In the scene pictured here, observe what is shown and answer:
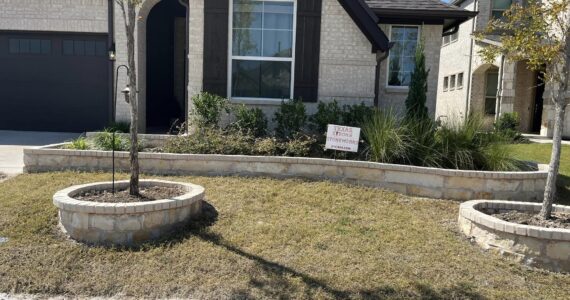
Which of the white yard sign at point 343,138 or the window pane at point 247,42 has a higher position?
the window pane at point 247,42

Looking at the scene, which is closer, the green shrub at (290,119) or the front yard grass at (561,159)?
the front yard grass at (561,159)

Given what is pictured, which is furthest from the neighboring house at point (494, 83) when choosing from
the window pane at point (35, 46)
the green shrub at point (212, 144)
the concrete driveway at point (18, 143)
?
the window pane at point (35, 46)

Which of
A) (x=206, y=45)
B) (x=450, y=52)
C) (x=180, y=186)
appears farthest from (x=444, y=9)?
(x=450, y=52)

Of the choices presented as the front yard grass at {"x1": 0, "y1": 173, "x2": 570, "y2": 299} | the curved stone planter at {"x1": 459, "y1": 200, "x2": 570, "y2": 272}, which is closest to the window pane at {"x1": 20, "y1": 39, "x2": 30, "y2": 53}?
the front yard grass at {"x1": 0, "y1": 173, "x2": 570, "y2": 299}

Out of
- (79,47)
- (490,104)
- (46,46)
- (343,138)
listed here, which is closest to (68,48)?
(79,47)

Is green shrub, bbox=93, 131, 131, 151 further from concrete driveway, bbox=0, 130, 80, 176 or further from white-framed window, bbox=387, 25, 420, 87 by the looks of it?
white-framed window, bbox=387, 25, 420, 87

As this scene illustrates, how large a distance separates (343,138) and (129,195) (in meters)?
3.57

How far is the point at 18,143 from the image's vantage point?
10539 millimetres

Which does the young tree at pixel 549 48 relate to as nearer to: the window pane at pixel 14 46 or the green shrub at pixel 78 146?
the green shrub at pixel 78 146

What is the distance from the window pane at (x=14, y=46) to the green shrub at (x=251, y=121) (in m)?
7.30

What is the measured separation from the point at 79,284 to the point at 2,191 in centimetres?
313

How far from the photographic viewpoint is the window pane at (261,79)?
9.59 metres

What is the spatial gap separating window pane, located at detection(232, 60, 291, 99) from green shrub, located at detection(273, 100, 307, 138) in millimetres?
850

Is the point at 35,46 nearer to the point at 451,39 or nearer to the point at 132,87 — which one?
the point at 132,87
